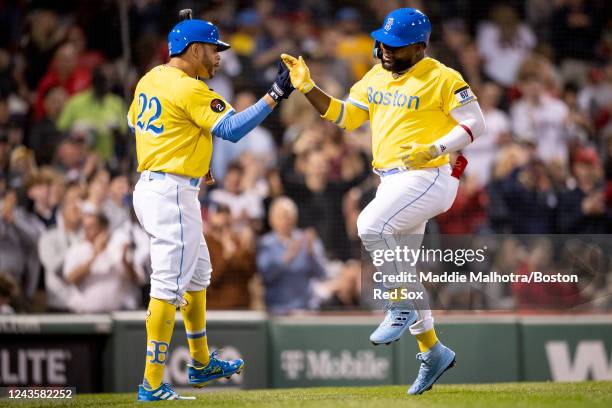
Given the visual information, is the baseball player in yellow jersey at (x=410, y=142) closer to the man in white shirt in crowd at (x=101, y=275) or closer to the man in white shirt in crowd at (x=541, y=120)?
the man in white shirt in crowd at (x=101, y=275)

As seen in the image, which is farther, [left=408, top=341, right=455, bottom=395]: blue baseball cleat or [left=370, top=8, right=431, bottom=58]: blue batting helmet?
[left=408, top=341, right=455, bottom=395]: blue baseball cleat

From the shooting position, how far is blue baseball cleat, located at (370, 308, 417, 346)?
19.2ft

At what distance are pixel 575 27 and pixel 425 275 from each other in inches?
208

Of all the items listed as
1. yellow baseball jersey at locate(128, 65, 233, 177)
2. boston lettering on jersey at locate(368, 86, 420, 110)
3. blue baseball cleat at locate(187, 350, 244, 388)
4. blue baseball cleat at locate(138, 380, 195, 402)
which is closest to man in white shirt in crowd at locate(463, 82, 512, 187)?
boston lettering on jersey at locate(368, 86, 420, 110)

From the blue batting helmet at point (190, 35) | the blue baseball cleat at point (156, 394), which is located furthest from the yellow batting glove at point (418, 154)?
the blue baseball cleat at point (156, 394)

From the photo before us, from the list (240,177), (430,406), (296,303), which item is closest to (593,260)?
(296,303)

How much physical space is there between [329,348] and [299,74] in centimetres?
346

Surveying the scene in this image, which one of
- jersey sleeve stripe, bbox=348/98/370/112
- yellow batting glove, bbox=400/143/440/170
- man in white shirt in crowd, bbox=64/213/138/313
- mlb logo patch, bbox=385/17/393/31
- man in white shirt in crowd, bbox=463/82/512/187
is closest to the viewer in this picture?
yellow batting glove, bbox=400/143/440/170

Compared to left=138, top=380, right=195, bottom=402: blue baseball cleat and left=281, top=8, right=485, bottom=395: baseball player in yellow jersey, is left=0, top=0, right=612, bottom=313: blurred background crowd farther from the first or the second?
left=138, top=380, right=195, bottom=402: blue baseball cleat

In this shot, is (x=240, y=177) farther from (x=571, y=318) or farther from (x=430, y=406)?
(x=430, y=406)

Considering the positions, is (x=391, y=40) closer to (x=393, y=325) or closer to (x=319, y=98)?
(x=319, y=98)

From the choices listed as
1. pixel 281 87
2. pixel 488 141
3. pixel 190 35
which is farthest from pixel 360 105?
pixel 488 141

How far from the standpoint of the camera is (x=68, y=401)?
20.8ft

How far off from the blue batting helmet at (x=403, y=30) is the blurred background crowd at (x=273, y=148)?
330cm
